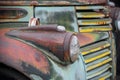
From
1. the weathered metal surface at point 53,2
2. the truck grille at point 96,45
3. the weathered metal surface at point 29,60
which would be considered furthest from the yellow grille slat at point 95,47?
the weathered metal surface at point 29,60

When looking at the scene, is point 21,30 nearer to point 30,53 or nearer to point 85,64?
point 30,53

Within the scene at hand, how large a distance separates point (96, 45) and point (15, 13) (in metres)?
0.82

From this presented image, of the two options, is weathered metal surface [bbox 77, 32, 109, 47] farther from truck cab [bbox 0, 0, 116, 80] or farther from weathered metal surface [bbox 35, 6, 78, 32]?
weathered metal surface [bbox 35, 6, 78, 32]

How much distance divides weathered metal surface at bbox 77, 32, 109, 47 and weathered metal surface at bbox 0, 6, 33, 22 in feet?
1.64

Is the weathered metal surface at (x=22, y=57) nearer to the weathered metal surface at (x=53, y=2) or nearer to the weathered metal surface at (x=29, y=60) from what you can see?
the weathered metal surface at (x=29, y=60)

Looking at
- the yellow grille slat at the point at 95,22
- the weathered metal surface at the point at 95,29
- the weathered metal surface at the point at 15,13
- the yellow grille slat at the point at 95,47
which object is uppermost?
the weathered metal surface at the point at 15,13

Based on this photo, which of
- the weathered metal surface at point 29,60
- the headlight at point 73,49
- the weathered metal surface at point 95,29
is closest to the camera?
the weathered metal surface at point 29,60

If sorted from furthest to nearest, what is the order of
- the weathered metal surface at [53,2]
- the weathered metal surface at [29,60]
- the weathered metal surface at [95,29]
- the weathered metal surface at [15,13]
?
1. the weathered metal surface at [95,29]
2. the weathered metal surface at [53,2]
3. the weathered metal surface at [15,13]
4. the weathered metal surface at [29,60]

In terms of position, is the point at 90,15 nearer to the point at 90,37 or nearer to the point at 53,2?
the point at 90,37

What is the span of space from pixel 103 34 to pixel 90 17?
209 millimetres

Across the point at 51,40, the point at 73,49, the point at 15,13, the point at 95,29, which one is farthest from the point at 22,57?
the point at 95,29

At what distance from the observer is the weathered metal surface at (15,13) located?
3514 mm

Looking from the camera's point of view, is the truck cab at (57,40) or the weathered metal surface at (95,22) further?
the weathered metal surface at (95,22)

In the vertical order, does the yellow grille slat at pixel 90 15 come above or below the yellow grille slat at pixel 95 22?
above
